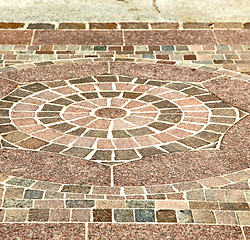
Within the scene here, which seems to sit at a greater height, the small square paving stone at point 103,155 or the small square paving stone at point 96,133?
the small square paving stone at point 96,133

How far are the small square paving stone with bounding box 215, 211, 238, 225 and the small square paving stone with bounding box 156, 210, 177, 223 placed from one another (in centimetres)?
28

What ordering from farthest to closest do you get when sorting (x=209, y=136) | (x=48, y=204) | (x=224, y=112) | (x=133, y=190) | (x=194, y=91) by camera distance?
(x=194, y=91)
(x=224, y=112)
(x=209, y=136)
(x=133, y=190)
(x=48, y=204)

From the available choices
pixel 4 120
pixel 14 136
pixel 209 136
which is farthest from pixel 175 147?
pixel 4 120

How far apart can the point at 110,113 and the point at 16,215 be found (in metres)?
1.95

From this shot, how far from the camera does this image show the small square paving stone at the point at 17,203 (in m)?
3.81

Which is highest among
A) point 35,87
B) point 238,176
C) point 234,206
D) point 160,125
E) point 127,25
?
point 127,25

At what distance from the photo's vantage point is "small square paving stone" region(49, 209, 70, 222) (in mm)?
3652

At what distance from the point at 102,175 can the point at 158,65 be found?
9.14ft

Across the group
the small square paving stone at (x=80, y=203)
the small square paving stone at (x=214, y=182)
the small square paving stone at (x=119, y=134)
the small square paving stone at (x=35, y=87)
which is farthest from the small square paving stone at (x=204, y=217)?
the small square paving stone at (x=35, y=87)

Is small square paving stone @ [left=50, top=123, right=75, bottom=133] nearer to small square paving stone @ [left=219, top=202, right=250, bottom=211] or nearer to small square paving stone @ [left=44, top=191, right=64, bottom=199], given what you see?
small square paving stone @ [left=44, top=191, right=64, bottom=199]

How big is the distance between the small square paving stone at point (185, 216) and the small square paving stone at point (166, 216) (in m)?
0.03

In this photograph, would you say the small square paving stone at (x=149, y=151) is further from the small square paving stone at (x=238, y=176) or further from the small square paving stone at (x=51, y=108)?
the small square paving stone at (x=51, y=108)

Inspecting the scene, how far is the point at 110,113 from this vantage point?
5.45 m

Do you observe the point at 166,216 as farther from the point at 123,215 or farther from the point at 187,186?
the point at 187,186
